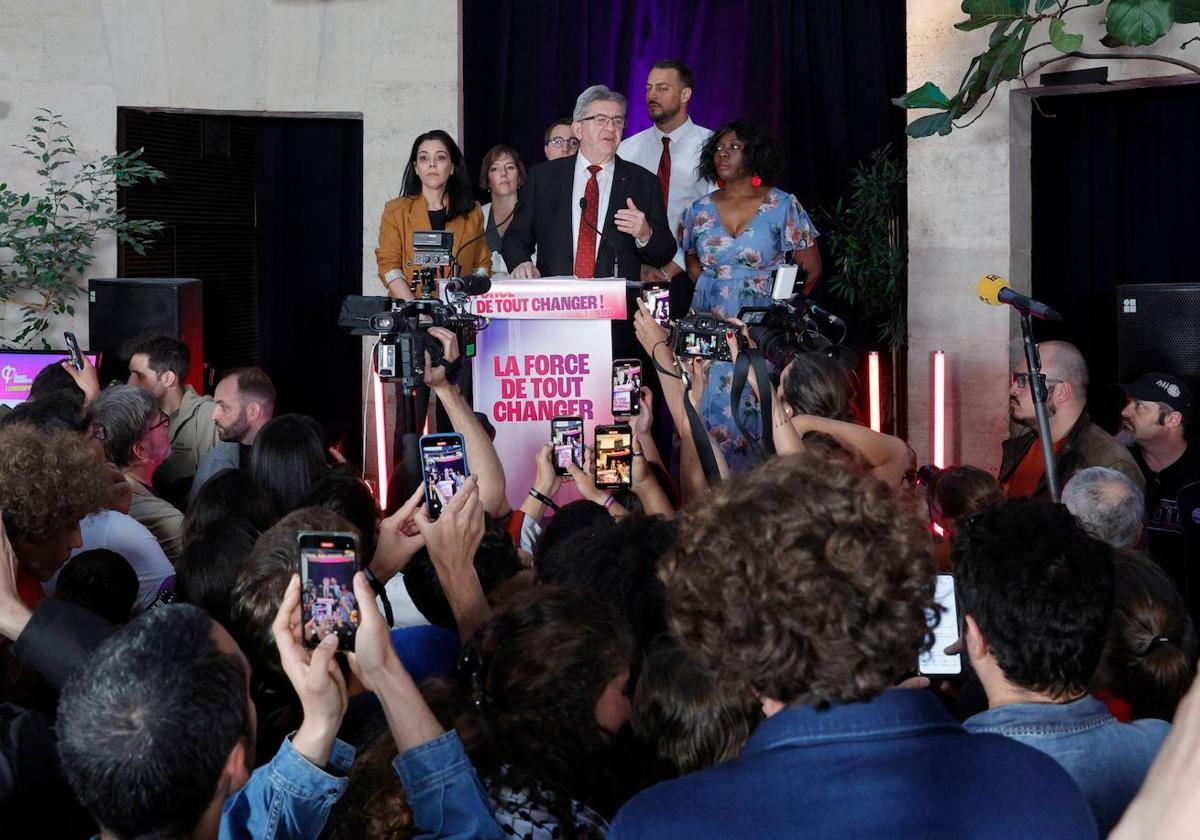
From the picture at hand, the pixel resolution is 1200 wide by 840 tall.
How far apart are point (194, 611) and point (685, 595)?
0.59 meters

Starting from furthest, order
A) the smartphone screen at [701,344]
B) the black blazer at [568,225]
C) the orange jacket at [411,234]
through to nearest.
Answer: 1. the orange jacket at [411,234]
2. the black blazer at [568,225]
3. the smartphone screen at [701,344]

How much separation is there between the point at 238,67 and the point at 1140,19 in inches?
176

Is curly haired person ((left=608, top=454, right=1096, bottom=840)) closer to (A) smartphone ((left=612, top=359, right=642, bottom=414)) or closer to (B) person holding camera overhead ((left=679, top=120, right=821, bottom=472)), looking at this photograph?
(A) smartphone ((left=612, top=359, right=642, bottom=414))

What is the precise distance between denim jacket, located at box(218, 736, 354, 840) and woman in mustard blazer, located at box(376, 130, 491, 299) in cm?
457

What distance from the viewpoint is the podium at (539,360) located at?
5102 mm

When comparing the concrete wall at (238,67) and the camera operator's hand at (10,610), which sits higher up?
the concrete wall at (238,67)

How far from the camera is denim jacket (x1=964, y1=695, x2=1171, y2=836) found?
172 centimetres

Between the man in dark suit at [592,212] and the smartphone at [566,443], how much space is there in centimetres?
179

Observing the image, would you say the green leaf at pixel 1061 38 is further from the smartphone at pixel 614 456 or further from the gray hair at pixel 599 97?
the smartphone at pixel 614 456

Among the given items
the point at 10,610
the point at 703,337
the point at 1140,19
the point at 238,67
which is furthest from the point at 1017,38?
the point at 10,610

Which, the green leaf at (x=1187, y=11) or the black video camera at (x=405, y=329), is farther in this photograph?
the green leaf at (x=1187, y=11)

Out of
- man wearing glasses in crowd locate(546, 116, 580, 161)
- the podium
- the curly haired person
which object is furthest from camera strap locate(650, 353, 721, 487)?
man wearing glasses in crowd locate(546, 116, 580, 161)

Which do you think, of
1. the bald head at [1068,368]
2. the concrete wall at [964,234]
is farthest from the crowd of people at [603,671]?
the concrete wall at [964,234]

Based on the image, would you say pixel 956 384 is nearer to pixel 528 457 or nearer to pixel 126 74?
pixel 528 457
